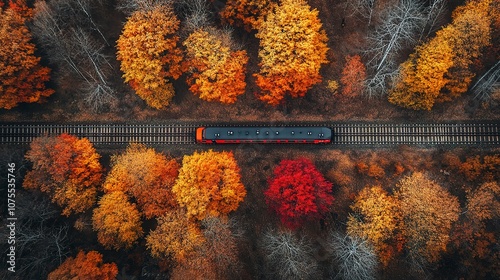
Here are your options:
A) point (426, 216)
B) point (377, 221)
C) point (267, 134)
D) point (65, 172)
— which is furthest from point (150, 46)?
point (426, 216)

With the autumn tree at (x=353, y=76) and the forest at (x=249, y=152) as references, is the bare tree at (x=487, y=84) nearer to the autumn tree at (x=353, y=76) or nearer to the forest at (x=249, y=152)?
the forest at (x=249, y=152)

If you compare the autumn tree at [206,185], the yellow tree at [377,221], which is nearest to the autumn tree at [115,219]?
the autumn tree at [206,185]

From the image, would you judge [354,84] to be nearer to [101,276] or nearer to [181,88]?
[181,88]

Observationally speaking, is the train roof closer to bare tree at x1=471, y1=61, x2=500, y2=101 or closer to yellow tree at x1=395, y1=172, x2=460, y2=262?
yellow tree at x1=395, y1=172, x2=460, y2=262

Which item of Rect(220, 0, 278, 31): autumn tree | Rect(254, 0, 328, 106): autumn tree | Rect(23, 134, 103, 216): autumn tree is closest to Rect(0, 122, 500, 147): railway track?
Rect(23, 134, 103, 216): autumn tree

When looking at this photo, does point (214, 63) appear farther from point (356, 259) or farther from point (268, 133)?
point (356, 259)

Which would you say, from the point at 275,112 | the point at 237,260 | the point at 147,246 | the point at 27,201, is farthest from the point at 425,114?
the point at 27,201
